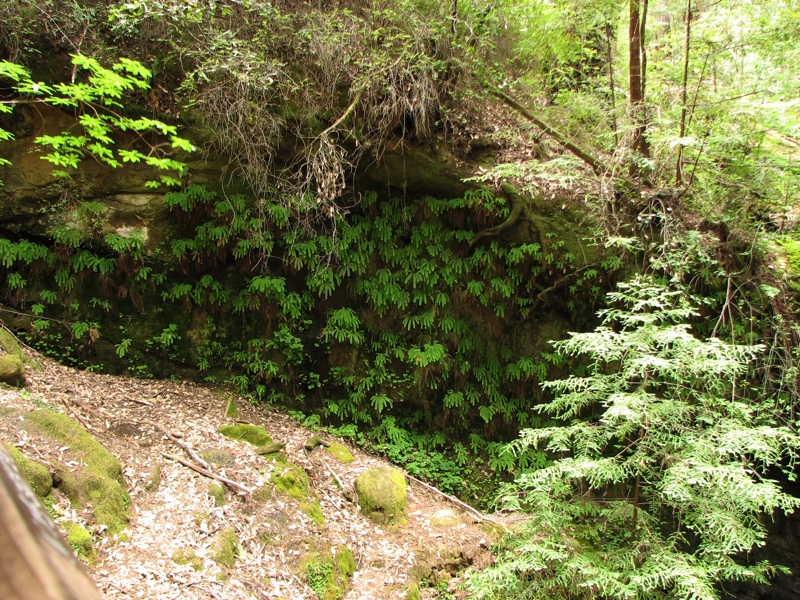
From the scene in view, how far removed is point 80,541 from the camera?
143 inches

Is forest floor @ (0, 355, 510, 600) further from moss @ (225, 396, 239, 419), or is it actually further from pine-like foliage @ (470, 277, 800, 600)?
pine-like foliage @ (470, 277, 800, 600)

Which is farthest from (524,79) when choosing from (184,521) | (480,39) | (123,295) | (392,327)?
(184,521)

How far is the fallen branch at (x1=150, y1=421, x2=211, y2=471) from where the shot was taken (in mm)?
5328

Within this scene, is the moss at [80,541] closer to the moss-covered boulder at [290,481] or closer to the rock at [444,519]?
the moss-covered boulder at [290,481]

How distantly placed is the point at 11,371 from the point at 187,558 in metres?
3.22

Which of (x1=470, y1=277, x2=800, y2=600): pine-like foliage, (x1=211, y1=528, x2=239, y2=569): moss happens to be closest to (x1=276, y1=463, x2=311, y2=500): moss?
(x1=211, y1=528, x2=239, y2=569): moss

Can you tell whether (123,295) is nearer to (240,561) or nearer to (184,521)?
(184,521)

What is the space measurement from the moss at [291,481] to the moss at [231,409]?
1.43 metres

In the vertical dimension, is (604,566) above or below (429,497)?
above

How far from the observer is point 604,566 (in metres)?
4.42

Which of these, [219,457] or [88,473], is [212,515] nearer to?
[219,457]

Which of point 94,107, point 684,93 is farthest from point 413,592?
point 684,93

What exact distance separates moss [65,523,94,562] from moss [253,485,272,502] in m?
Result: 1.70

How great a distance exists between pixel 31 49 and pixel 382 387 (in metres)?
7.12
